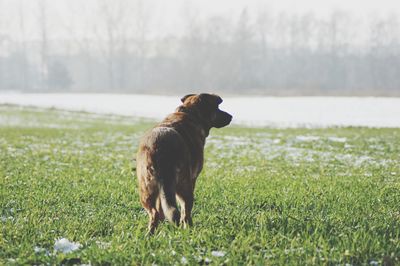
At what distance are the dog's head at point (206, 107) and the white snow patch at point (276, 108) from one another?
27076 mm

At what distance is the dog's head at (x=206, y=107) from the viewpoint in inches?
208

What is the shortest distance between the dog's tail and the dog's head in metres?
1.39

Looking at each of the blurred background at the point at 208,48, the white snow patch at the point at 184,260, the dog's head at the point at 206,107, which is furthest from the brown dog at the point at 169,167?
the blurred background at the point at 208,48

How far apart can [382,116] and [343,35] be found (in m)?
66.2

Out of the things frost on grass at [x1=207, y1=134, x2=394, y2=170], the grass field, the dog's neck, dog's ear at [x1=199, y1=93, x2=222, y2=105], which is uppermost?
dog's ear at [x1=199, y1=93, x2=222, y2=105]

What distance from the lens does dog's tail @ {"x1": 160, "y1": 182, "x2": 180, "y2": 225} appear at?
408 cm

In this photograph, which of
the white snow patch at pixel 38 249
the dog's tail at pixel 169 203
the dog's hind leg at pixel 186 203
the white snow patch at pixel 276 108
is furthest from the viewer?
the white snow patch at pixel 276 108

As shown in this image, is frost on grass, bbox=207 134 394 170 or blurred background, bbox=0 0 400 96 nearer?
frost on grass, bbox=207 134 394 170

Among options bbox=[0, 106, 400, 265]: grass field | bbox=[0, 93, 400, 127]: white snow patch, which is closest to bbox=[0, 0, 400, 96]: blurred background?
bbox=[0, 93, 400, 127]: white snow patch

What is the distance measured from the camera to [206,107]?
5.37 m

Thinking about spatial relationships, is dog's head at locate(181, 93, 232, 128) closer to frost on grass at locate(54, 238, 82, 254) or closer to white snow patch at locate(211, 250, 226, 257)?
white snow patch at locate(211, 250, 226, 257)

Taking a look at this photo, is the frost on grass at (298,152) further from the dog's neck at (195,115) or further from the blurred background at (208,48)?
the blurred background at (208,48)

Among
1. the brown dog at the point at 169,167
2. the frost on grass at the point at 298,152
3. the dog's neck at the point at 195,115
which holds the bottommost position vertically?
the frost on grass at the point at 298,152

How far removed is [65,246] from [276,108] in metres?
43.4
